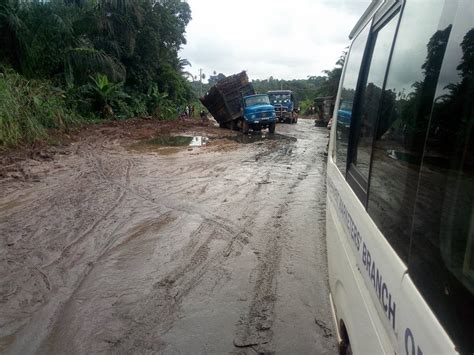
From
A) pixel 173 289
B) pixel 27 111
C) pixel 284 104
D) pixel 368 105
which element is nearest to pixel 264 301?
pixel 173 289

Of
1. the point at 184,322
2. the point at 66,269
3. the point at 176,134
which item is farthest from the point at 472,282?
the point at 176,134

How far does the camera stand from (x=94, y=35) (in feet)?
71.3

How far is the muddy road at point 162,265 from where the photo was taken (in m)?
3.04

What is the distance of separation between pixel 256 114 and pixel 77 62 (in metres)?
9.06

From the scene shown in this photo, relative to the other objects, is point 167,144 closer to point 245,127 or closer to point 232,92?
point 245,127

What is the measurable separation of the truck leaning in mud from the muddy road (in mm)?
12780

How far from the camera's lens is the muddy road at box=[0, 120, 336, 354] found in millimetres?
3035

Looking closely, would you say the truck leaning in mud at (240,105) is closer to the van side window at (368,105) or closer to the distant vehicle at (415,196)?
the van side window at (368,105)

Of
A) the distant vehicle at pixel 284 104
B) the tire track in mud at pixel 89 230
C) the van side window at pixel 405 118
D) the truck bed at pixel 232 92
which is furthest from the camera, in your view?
the distant vehicle at pixel 284 104

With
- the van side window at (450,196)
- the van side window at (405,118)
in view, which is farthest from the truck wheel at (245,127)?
the van side window at (450,196)

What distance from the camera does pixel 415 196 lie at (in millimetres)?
1280

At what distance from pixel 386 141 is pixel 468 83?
0.67 metres

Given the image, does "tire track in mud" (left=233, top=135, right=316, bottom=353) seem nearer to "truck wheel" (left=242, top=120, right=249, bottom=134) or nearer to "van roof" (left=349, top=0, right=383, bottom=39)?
"van roof" (left=349, top=0, right=383, bottom=39)

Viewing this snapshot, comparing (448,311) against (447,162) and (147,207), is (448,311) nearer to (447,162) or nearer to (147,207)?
(447,162)
